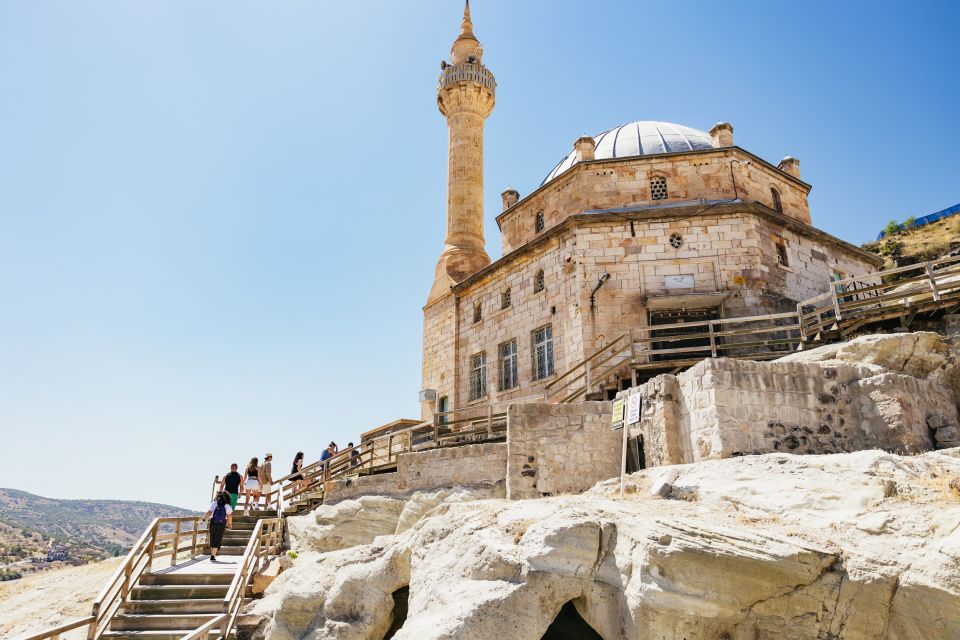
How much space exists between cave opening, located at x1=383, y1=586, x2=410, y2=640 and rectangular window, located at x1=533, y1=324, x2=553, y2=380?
34.7 ft

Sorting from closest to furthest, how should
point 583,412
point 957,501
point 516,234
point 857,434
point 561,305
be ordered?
point 957,501
point 857,434
point 583,412
point 561,305
point 516,234

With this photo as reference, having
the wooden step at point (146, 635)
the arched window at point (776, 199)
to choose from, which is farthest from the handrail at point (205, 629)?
the arched window at point (776, 199)

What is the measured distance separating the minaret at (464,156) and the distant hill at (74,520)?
55.7m

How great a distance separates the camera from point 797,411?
10.6 meters

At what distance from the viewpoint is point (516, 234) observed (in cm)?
2278

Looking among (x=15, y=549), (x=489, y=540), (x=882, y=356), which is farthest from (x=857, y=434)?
(x=15, y=549)

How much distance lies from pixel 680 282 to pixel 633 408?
29.3 feet

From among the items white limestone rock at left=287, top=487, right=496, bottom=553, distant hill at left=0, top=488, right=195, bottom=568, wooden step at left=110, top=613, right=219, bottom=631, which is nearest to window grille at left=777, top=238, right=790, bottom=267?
white limestone rock at left=287, top=487, right=496, bottom=553

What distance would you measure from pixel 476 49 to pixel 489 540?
27427 mm

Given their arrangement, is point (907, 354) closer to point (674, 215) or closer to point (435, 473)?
point (674, 215)

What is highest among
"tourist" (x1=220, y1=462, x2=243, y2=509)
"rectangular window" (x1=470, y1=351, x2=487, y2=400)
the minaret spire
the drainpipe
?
the minaret spire

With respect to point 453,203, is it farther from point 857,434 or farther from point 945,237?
point 945,237

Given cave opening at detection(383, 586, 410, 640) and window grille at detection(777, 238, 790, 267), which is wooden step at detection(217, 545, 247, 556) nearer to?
cave opening at detection(383, 586, 410, 640)

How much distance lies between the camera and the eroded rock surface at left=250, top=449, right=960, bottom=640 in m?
5.96
